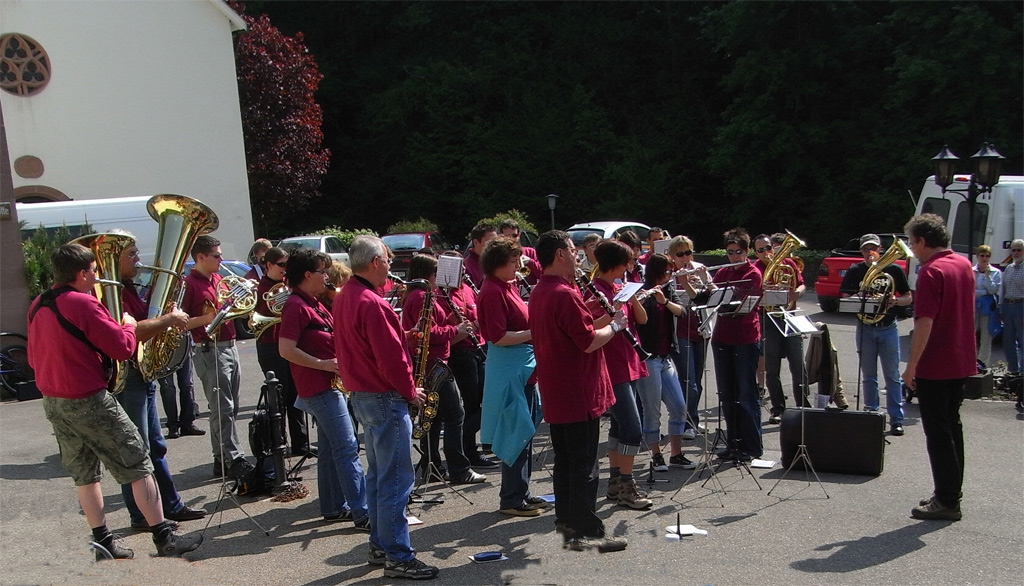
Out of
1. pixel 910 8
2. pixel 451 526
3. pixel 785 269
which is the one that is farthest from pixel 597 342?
pixel 910 8

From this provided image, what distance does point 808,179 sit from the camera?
3008 cm

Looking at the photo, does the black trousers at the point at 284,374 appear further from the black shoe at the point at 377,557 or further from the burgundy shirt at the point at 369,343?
the burgundy shirt at the point at 369,343

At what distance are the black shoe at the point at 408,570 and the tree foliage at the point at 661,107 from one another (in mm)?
25066

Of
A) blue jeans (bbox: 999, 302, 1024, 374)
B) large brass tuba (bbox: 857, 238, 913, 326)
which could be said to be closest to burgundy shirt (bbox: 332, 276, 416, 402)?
large brass tuba (bbox: 857, 238, 913, 326)

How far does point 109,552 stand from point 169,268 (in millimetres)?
1939

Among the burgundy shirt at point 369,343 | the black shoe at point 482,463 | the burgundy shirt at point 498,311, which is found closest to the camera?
the burgundy shirt at point 369,343

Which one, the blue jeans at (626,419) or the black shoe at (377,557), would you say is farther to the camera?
the blue jeans at (626,419)

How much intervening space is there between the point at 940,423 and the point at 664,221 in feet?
91.7

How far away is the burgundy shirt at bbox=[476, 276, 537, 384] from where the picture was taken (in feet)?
19.2

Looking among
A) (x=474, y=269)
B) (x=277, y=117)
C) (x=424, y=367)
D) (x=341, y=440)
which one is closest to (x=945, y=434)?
(x=424, y=367)

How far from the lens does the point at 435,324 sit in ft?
22.3

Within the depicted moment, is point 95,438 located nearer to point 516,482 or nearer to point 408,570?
point 408,570

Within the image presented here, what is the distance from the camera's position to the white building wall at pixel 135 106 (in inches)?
888

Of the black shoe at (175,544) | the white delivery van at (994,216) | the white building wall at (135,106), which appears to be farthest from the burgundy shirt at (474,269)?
the white building wall at (135,106)
